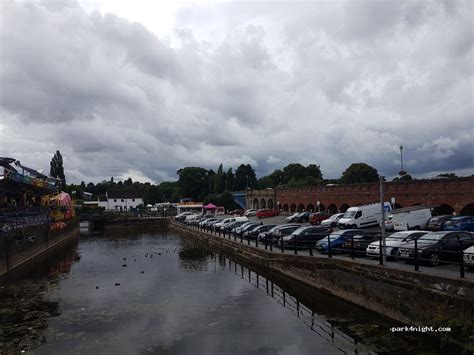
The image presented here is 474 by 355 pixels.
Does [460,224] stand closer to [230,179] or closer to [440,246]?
[440,246]

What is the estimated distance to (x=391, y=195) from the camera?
49.1 meters

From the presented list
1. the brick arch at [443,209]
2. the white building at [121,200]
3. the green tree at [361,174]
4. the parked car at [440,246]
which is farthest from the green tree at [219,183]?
the parked car at [440,246]

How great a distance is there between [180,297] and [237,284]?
4240mm

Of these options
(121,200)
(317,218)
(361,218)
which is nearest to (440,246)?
(361,218)

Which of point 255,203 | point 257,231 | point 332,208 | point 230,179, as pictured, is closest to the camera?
point 257,231

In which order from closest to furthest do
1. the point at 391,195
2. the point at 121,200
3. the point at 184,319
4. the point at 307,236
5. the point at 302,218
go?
the point at 184,319 → the point at 307,236 → the point at 391,195 → the point at 302,218 → the point at 121,200

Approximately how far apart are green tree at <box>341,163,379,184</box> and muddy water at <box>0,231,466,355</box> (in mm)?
75729

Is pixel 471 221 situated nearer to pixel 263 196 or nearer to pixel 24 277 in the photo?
pixel 24 277

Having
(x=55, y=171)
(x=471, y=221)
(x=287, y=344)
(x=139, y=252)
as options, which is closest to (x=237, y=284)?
(x=287, y=344)

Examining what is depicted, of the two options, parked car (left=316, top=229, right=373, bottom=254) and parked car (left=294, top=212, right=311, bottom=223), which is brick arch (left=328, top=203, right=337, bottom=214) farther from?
parked car (left=316, top=229, right=373, bottom=254)

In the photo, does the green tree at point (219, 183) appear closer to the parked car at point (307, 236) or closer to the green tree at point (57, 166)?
the green tree at point (57, 166)

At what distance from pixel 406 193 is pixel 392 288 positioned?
115ft

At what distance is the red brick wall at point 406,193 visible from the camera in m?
40.8

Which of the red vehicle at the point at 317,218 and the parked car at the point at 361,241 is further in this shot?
the red vehicle at the point at 317,218
